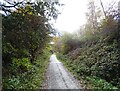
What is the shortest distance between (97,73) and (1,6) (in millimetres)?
8514

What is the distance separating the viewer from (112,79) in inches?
549

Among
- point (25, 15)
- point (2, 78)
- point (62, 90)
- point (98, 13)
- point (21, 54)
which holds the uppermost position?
point (98, 13)

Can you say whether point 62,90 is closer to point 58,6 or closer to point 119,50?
point 58,6

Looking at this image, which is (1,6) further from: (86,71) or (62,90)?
(86,71)

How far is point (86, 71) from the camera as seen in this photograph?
16.8 metres

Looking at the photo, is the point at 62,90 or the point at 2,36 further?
the point at 62,90

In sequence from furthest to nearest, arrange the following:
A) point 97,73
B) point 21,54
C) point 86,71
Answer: point 86,71 < point 97,73 < point 21,54

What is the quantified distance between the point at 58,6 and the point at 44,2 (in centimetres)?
91

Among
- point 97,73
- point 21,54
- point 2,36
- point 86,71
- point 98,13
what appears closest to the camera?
point 2,36

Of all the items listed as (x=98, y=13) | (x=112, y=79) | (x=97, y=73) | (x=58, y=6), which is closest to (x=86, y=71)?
(x=97, y=73)

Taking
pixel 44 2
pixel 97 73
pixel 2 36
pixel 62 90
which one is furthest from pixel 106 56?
pixel 2 36

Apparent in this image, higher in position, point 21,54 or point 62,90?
point 21,54

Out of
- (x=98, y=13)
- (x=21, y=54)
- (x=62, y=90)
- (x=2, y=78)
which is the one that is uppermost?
(x=98, y=13)

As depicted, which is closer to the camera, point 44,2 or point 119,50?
point 44,2
